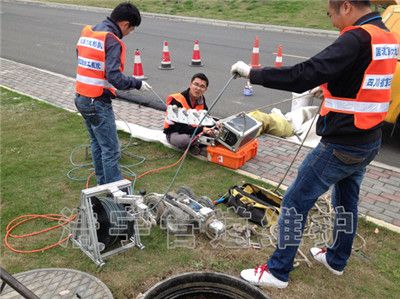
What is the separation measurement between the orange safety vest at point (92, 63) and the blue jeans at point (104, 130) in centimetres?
10

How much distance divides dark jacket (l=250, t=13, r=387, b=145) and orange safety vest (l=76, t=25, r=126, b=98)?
61.7 inches

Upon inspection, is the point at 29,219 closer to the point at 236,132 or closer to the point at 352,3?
the point at 236,132

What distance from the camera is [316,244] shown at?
3.60 metres

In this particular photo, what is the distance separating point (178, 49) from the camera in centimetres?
1248

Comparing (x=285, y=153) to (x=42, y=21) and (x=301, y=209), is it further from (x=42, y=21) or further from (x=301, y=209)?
(x=42, y=21)

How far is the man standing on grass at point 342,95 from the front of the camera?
2.32 metres

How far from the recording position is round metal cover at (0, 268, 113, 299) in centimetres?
288

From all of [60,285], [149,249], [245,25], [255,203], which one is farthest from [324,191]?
[245,25]

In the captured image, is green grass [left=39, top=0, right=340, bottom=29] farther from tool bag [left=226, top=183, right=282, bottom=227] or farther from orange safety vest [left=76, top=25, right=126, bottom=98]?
orange safety vest [left=76, top=25, right=126, bottom=98]

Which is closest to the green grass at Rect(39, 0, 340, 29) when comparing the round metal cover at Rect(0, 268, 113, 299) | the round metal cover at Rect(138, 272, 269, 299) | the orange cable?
the orange cable

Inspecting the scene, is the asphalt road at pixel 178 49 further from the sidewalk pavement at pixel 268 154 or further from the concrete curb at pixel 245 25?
the sidewalk pavement at pixel 268 154

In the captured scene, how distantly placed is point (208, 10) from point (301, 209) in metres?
20.8

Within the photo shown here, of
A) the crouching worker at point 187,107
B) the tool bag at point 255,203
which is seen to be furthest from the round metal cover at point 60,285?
the crouching worker at point 187,107

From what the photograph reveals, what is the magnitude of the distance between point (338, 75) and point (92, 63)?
2186 millimetres
